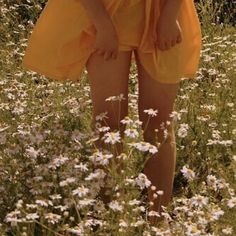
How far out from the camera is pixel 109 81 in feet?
7.43

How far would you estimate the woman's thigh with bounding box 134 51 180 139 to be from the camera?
228 centimetres

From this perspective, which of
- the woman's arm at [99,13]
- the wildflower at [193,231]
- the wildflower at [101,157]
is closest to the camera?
the wildflower at [193,231]

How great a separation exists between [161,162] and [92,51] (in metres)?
0.44

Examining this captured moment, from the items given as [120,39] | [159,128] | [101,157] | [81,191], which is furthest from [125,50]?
[81,191]

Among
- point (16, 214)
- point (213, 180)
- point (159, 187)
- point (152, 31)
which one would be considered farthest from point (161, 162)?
point (16, 214)

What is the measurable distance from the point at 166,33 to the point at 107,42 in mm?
190

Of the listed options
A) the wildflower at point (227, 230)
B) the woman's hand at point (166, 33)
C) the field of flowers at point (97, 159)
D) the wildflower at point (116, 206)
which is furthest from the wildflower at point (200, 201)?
the woman's hand at point (166, 33)

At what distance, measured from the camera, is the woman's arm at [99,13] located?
2.13 metres

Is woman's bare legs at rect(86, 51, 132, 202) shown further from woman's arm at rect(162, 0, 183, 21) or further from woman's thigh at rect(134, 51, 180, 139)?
woman's arm at rect(162, 0, 183, 21)

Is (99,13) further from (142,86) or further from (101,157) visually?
(101,157)

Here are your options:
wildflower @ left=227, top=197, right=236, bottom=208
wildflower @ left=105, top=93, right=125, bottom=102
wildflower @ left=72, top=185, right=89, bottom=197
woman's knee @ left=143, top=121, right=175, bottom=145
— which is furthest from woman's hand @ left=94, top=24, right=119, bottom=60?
wildflower @ left=227, top=197, right=236, bottom=208

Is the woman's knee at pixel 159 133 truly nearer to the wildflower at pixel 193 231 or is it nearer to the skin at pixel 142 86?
the skin at pixel 142 86

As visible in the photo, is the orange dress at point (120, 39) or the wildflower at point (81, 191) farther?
the orange dress at point (120, 39)

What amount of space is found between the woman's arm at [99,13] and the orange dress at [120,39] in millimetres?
65
